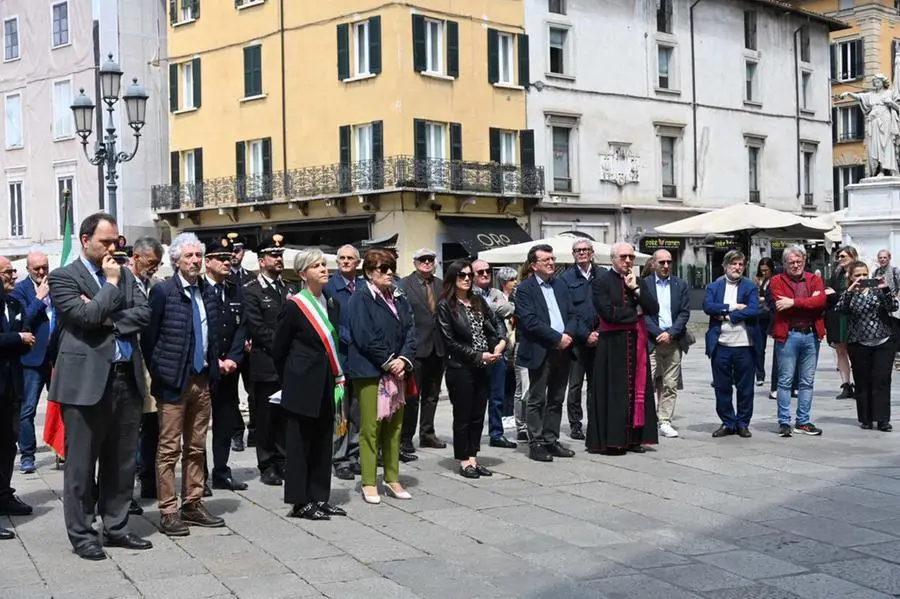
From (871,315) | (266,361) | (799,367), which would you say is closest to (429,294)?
(266,361)

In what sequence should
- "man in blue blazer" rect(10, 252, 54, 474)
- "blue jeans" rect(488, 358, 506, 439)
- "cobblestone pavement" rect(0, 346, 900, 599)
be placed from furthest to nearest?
"blue jeans" rect(488, 358, 506, 439)
"man in blue blazer" rect(10, 252, 54, 474)
"cobblestone pavement" rect(0, 346, 900, 599)

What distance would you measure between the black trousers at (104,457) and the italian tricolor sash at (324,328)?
1334 millimetres

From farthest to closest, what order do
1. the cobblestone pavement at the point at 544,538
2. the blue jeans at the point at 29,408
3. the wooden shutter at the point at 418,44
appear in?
the wooden shutter at the point at 418,44
the blue jeans at the point at 29,408
the cobblestone pavement at the point at 544,538

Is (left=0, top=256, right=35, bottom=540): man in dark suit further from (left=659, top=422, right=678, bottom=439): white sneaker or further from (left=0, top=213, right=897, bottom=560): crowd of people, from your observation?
(left=659, top=422, right=678, bottom=439): white sneaker

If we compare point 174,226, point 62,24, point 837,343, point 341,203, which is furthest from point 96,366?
point 62,24

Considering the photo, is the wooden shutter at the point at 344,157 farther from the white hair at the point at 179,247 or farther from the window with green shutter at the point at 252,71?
the white hair at the point at 179,247

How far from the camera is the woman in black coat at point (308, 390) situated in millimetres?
8438

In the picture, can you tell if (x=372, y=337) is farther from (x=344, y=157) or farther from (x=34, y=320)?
(x=344, y=157)

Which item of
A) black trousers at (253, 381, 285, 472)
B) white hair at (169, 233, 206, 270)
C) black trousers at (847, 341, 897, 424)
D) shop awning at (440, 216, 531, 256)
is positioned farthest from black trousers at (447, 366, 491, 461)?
shop awning at (440, 216, 531, 256)

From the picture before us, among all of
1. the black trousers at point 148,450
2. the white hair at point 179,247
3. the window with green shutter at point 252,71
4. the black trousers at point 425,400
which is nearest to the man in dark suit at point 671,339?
the black trousers at point 425,400

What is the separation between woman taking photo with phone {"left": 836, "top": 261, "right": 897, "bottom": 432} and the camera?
1245 cm

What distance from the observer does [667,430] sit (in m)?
12.4

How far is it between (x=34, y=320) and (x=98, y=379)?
382cm

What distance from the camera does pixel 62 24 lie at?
42.1 m
